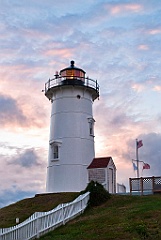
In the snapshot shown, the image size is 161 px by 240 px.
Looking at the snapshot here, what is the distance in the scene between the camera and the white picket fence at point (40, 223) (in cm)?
1769

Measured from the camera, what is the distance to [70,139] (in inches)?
1339

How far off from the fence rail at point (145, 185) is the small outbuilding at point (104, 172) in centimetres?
329

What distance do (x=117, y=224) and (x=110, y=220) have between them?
3.67 ft

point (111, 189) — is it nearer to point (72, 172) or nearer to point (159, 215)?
point (72, 172)

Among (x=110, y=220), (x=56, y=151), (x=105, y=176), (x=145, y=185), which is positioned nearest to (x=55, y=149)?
(x=56, y=151)

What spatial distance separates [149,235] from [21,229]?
5652 mm

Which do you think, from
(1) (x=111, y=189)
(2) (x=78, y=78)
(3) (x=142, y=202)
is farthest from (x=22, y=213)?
(2) (x=78, y=78)

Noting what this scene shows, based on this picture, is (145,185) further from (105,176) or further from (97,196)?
(97,196)

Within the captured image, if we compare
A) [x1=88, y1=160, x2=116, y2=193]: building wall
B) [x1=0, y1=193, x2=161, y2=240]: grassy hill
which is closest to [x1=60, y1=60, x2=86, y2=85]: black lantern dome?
[x1=88, y1=160, x2=116, y2=193]: building wall

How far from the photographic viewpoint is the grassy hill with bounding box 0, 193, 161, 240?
52.9ft

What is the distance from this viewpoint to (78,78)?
3534 cm

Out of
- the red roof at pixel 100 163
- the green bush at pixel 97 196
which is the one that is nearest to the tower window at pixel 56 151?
the red roof at pixel 100 163

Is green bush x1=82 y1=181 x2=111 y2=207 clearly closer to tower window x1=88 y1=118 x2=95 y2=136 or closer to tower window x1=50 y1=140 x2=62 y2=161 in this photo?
tower window x1=50 y1=140 x2=62 y2=161

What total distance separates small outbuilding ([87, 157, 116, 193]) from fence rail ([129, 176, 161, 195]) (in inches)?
130
